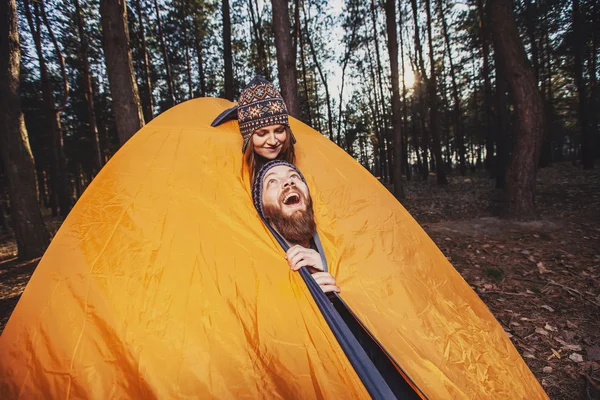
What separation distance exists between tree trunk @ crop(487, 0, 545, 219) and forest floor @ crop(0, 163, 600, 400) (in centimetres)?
96

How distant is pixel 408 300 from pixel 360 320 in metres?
0.42

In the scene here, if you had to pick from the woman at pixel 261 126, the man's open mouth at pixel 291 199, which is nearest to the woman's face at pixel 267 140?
the woman at pixel 261 126

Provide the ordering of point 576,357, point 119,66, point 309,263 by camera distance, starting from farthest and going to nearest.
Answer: point 119,66 < point 576,357 < point 309,263

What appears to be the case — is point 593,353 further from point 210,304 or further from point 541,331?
point 210,304

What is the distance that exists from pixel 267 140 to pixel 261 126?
12cm

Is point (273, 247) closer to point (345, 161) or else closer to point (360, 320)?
point (360, 320)

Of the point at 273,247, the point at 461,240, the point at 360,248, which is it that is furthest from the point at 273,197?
the point at 461,240

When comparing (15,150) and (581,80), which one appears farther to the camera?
(581,80)

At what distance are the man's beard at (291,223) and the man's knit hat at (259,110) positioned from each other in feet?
2.07

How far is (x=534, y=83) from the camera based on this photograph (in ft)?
20.4

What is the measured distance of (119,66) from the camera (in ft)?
13.4

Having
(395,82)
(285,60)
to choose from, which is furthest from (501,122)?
(285,60)

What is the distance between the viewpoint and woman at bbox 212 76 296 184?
87.9 inches

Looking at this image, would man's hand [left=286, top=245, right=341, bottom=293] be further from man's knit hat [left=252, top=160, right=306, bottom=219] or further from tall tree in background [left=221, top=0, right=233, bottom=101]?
tall tree in background [left=221, top=0, right=233, bottom=101]
